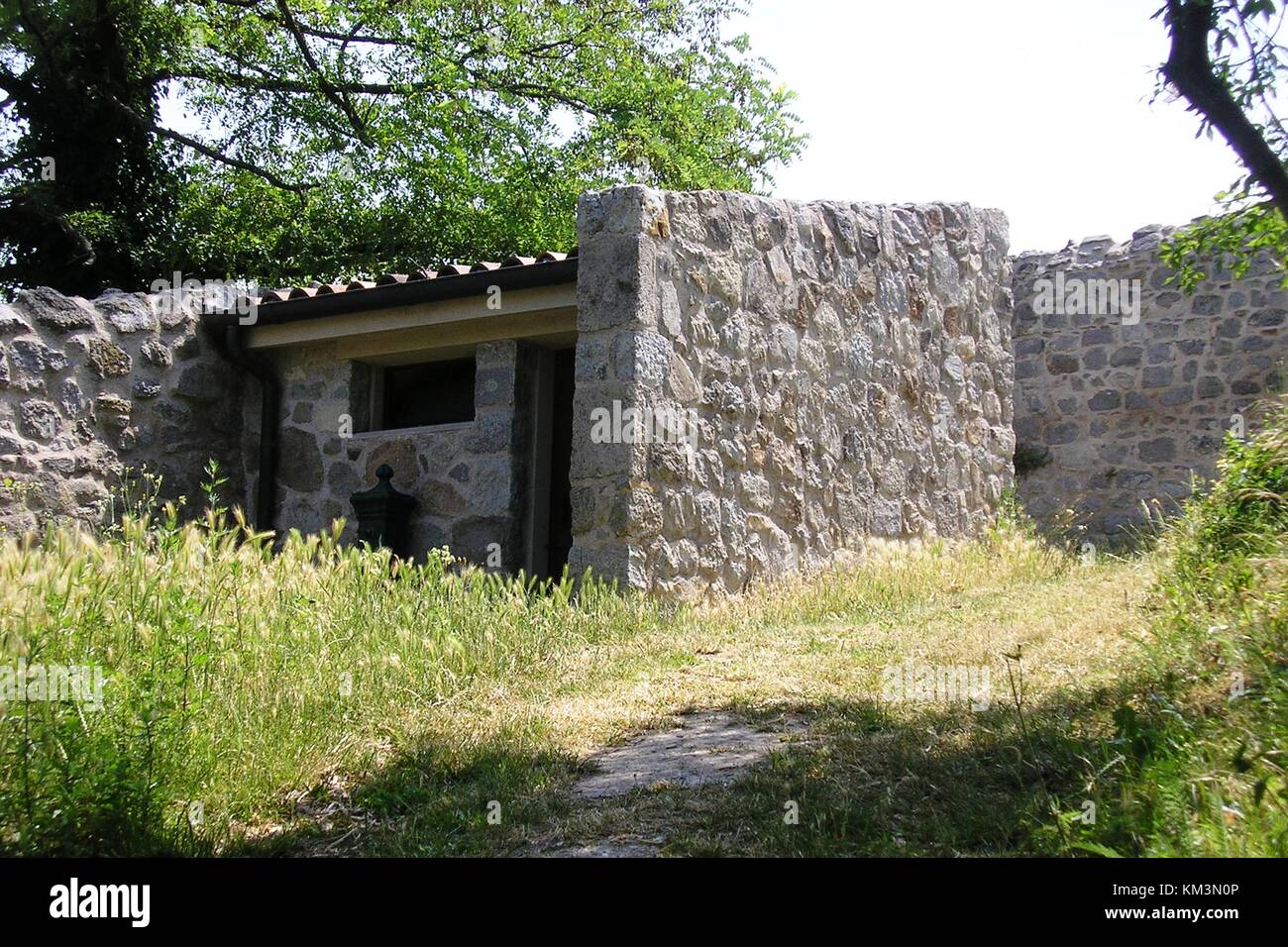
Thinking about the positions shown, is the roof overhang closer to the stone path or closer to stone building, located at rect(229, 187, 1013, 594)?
stone building, located at rect(229, 187, 1013, 594)

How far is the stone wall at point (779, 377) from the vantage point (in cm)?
746

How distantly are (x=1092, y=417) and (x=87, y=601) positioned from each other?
10.9 meters

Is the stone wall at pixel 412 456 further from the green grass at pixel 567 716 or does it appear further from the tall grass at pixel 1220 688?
the tall grass at pixel 1220 688

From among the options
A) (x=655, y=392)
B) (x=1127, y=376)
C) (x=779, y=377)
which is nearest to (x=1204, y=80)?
(x=655, y=392)

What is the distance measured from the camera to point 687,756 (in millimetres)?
4652

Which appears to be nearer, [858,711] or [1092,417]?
[858,711]

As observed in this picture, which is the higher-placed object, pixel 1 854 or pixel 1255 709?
pixel 1255 709

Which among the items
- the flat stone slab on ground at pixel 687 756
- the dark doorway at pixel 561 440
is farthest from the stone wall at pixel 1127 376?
the flat stone slab on ground at pixel 687 756

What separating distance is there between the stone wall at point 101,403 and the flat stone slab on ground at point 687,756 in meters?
5.31

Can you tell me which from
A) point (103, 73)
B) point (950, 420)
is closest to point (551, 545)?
point (950, 420)

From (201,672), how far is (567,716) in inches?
60.8

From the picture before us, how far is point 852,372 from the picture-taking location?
9438 millimetres

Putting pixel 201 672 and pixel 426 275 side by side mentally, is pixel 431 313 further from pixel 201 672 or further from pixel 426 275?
pixel 201 672
